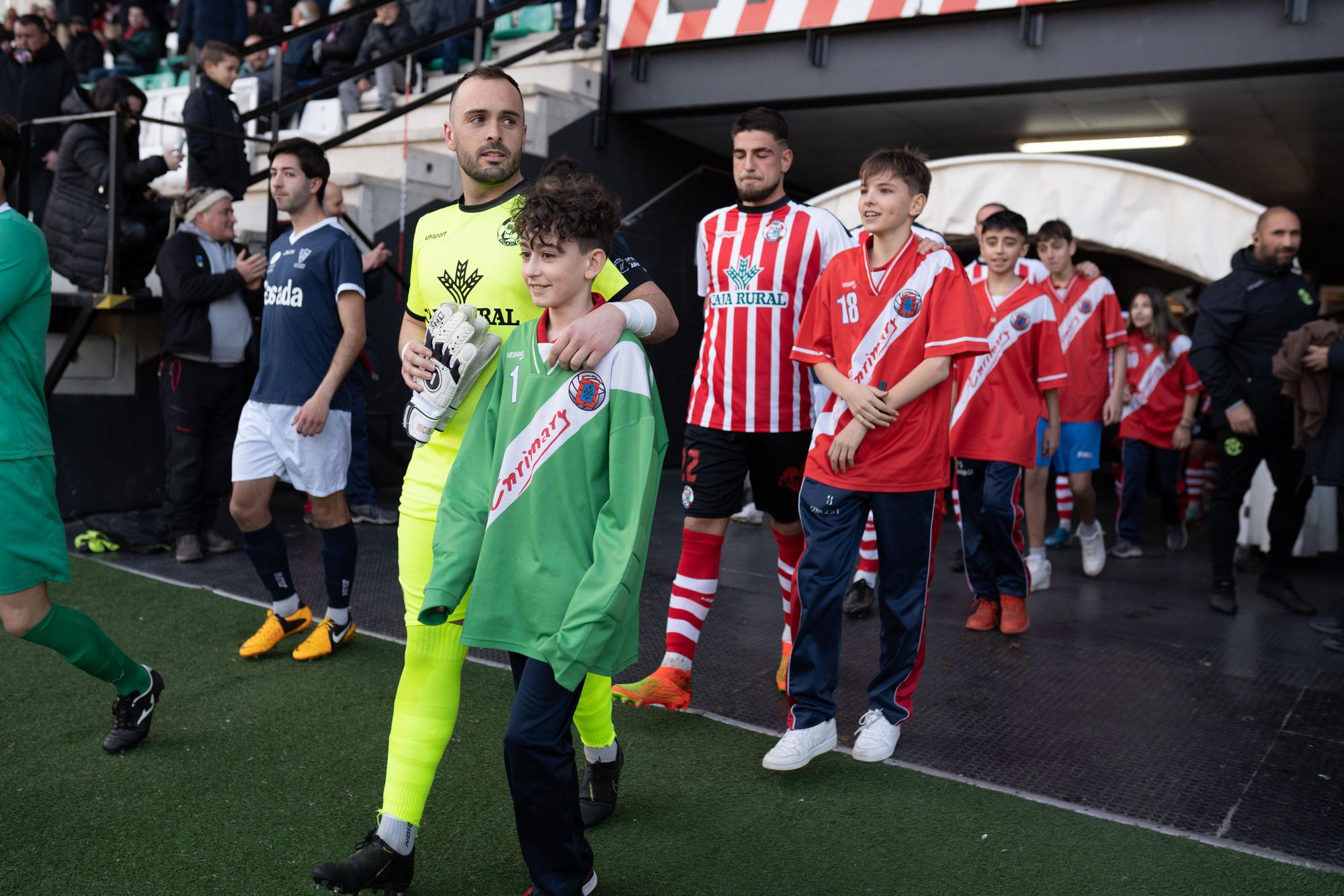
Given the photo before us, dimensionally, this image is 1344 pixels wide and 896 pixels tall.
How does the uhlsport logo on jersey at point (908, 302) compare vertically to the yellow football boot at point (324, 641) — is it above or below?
above

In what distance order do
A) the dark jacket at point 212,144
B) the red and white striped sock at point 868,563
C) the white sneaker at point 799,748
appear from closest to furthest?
the white sneaker at point 799,748
the red and white striped sock at point 868,563
the dark jacket at point 212,144

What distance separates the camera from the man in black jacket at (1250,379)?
571 cm

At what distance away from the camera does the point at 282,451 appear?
14.6 feet

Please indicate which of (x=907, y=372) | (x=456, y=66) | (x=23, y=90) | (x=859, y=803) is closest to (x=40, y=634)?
(x=859, y=803)

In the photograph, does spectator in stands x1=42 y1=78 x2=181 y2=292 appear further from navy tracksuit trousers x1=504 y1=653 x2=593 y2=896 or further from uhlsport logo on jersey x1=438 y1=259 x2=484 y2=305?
navy tracksuit trousers x1=504 y1=653 x2=593 y2=896

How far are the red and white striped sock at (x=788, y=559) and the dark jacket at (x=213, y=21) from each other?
7541mm

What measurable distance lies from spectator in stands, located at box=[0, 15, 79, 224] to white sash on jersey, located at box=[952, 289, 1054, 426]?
6.08 meters

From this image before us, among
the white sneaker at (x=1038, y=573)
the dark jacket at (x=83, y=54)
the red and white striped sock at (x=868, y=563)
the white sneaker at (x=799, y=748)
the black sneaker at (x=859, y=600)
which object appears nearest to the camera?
the white sneaker at (x=799, y=748)

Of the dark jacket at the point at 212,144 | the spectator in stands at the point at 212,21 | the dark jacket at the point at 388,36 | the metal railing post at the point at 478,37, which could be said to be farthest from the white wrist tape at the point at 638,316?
the dark jacket at the point at 388,36

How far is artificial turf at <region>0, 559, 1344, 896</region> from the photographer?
2.68 metres

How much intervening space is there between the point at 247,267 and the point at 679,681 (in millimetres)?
3724

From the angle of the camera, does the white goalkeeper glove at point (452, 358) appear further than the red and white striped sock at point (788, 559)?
No

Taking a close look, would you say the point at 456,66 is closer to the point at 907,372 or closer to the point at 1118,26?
the point at 1118,26

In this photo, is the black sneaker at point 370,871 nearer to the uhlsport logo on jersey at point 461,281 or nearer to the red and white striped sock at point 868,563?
the uhlsport logo on jersey at point 461,281
